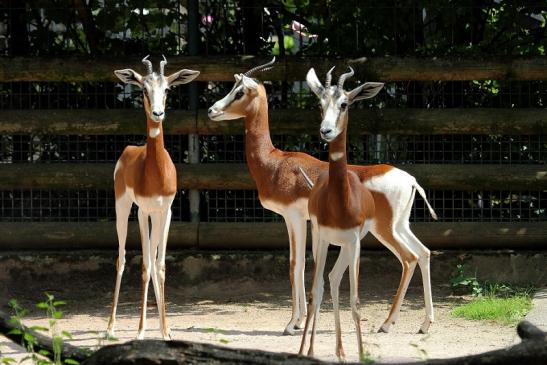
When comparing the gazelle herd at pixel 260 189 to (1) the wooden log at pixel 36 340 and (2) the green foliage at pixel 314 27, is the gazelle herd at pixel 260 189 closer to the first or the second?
(2) the green foliage at pixel 314 27

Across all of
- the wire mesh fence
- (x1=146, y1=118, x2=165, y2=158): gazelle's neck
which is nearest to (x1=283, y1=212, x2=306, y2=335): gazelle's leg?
(x1=146, y1=118, x2=165, y2=158): gazelle's neck

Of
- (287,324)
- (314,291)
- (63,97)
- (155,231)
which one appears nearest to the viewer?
(314,291)

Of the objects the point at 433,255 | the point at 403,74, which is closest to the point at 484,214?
the point at 433,255

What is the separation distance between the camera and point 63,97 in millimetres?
11289

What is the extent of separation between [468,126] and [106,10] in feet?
12.4

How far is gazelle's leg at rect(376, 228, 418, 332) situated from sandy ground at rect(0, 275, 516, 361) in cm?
12

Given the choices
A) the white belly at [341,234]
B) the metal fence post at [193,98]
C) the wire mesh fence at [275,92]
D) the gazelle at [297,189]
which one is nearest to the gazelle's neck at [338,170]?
the white belly at [341,234]

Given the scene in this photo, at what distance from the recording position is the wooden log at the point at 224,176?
34.9ft

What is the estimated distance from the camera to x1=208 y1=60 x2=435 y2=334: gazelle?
→ 8.60 meters

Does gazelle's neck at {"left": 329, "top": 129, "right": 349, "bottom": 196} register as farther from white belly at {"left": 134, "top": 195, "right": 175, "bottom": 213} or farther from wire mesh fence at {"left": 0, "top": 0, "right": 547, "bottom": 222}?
wire mesh fence at {"left": 0, "top": 0, "right": 547, "bottom": 222}

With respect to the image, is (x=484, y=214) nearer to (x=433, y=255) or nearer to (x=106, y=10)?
(x=433, y=255)

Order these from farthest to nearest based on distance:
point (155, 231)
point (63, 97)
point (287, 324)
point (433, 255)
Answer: point (63, 97) < point (433, 255) < point (287, 324) < point (155, 231)

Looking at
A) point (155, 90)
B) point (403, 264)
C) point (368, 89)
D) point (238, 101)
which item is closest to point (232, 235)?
point (238, 101)

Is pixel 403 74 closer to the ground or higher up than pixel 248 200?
higher up
